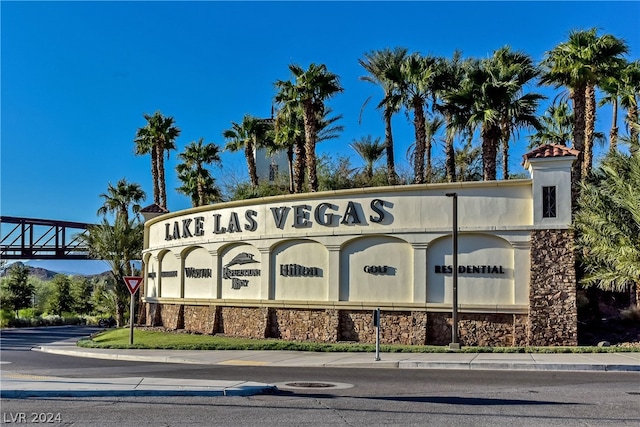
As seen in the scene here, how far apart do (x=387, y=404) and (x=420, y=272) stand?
1417cm

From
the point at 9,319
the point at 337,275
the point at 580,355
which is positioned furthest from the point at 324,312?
the point at 9,319

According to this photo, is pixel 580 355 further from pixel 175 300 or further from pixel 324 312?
pixel 175 300

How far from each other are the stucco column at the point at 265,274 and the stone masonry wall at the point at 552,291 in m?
11.1

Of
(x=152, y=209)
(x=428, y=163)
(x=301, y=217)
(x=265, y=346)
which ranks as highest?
(x=428, y=163)

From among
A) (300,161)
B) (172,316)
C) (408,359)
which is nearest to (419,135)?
(300,161)

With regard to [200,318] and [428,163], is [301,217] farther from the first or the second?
[428,163]

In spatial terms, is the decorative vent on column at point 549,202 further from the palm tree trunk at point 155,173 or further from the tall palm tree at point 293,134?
the palm tree trunk at point 155,173

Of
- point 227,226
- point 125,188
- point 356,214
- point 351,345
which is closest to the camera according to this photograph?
point 351,345

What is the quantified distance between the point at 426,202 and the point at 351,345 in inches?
237

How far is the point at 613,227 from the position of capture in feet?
73.3

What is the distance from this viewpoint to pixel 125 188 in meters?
59.1

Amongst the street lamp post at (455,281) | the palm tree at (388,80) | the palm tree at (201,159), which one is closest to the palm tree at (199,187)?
the palm tree at (201,159)

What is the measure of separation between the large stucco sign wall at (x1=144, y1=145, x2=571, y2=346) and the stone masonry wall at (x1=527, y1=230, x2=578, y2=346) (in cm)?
35

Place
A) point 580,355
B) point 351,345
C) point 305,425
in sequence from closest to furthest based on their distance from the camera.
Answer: point 305,425 → point 580,355 → point 351,345
